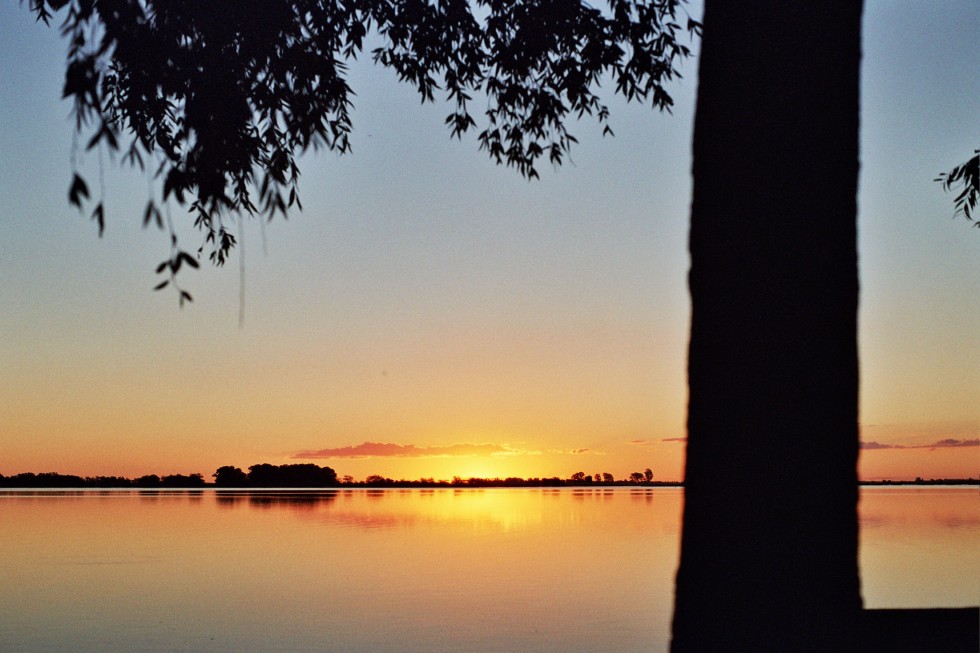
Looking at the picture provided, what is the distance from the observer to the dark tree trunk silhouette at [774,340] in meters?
3.57

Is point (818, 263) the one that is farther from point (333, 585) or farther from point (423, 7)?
point (333, 585)

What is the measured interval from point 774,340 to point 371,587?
1608cm

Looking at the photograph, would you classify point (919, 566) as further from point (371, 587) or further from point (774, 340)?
point (774, 340)

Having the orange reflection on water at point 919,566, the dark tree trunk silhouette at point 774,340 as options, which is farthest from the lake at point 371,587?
the dark tree trunk silhouette at point 774,340

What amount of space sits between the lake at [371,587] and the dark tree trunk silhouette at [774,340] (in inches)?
379

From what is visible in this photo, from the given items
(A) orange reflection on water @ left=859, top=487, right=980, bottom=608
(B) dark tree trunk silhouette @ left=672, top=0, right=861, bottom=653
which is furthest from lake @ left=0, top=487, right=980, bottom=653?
(B) dark tree trunk silhouette @ left=672, top=0, right=861, bottom=653

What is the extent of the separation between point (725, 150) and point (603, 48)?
4.48 metres

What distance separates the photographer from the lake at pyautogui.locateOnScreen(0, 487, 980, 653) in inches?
538

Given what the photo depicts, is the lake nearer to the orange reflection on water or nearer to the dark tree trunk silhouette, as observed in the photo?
the orange reflection on water

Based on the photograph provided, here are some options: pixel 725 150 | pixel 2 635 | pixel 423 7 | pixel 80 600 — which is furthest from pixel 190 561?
pixel 725 150

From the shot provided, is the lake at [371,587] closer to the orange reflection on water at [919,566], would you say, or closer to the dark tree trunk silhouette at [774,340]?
the orange reflection on water at [919,566]

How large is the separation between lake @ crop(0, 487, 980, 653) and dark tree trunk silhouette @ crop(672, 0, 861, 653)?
962cm

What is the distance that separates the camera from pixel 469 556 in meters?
24.5

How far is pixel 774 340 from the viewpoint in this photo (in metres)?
3.67
